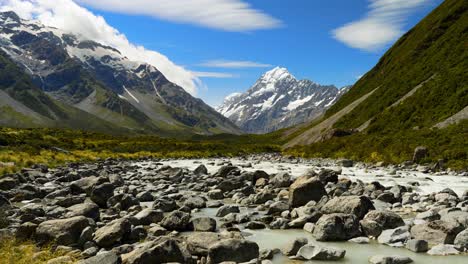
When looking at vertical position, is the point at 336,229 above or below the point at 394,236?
below

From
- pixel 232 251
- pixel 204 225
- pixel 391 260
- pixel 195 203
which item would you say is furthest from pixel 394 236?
pixel 195 203

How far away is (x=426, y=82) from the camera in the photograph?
79.6 m

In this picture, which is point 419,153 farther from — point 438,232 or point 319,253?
point 319,253

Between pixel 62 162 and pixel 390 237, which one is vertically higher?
pixel 390 237

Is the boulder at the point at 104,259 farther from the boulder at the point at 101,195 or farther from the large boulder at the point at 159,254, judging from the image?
the boulder at the point at 101,195

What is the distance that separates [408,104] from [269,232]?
6633 centimetres

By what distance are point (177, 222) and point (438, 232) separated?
Result: 10505 mm

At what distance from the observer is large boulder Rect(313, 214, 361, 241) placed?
15977 mm

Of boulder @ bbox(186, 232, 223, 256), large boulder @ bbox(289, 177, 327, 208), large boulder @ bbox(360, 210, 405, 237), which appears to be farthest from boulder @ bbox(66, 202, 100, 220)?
large boulder @ bbox(360, 210, 405, 237)

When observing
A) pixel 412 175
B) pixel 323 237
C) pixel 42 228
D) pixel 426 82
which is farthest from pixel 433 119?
pixel 42 228

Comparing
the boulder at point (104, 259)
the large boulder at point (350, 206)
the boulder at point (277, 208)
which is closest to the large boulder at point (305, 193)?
the boulder at point (277, 208)

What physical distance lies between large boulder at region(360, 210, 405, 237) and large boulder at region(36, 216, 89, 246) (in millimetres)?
11210

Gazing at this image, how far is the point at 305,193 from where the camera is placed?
2208 centimetres

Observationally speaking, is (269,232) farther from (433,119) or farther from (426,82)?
(426,82)
